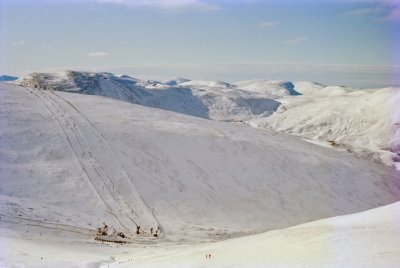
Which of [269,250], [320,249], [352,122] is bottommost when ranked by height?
[352,122]

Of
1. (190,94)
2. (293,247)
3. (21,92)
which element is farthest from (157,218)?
(190,94)

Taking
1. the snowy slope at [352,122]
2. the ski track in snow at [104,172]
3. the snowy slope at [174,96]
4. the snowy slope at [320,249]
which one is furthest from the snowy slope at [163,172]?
the snowy slope at [174,96]

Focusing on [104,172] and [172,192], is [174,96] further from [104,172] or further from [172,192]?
[172,192]

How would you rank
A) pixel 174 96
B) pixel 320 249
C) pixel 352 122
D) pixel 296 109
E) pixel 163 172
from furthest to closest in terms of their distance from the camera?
pixel 174 96, pixel 296 109, pixel 352 122, pixel 163 172, pixel 320 249

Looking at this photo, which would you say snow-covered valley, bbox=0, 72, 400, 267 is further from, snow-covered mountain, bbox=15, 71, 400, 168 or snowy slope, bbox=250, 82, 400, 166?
snowy slope, bbox=250, 82, 400, 166

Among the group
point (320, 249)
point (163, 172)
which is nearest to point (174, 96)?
point (163, 172)

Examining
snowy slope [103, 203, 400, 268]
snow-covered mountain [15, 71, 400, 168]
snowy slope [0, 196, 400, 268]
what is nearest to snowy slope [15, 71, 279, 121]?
snow-covered mountain [15, 71, 400, 168]
